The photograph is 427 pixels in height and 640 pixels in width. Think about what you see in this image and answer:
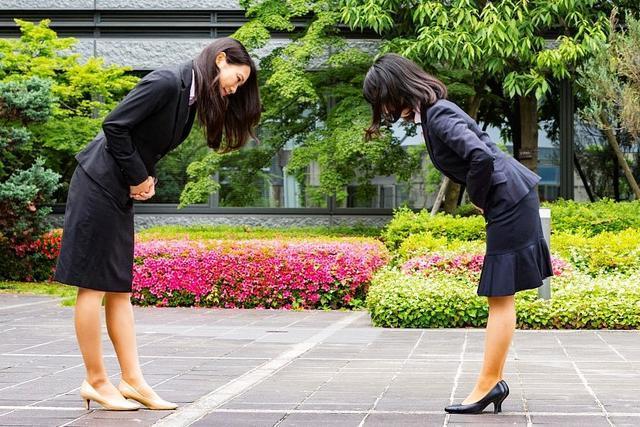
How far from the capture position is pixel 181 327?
8.59m

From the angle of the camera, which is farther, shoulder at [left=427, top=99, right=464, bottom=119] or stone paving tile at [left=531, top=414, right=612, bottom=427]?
shoulder at [left=427, top=99, right=464, bottom=119]

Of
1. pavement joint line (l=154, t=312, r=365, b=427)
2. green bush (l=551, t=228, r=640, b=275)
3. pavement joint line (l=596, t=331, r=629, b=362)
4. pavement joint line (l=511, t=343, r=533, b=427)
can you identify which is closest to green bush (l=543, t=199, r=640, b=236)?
green bush (l=551, t=228, r=640, b=275)

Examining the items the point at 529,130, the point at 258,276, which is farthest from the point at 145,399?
the point at 529,130

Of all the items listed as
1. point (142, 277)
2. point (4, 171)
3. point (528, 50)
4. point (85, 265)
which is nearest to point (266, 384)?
point (85, 265)

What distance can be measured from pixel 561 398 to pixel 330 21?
889cm

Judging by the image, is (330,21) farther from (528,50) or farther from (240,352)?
(240,352)

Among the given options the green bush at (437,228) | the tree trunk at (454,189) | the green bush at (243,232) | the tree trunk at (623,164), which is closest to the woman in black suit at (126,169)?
the green bush at (437,228)

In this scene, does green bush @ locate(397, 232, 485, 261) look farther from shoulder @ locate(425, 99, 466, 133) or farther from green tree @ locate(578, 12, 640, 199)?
shoulder @ locate(425, 99, 466, 133)

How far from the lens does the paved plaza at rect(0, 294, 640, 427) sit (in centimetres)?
445

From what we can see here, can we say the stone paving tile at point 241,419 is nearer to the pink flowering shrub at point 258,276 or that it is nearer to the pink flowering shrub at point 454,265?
the pink flowering shrub at point 454,265

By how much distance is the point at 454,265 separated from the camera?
974cm

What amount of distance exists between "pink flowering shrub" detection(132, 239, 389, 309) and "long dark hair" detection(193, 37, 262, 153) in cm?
595

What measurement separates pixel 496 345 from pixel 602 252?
610 centimetres

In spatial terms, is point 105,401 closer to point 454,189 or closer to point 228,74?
point 228,74
